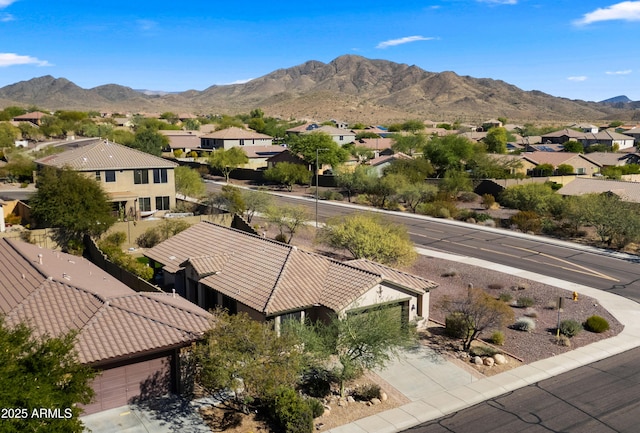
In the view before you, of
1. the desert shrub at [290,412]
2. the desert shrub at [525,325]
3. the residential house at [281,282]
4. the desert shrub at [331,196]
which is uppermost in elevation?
the residential house at [281,282]

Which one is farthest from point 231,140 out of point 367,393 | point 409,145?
point 367,393

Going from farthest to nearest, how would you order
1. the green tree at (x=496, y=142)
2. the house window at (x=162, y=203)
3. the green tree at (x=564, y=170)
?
the green tree at (x=496, y=142) → the green tree at (x=564, y=170) → the house window at (x=162, y=203)

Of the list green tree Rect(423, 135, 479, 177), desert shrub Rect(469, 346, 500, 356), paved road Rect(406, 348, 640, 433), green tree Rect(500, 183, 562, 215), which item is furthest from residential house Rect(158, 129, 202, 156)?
paved road Rect(406, 348, 640, 433)

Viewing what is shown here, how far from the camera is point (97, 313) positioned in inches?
794

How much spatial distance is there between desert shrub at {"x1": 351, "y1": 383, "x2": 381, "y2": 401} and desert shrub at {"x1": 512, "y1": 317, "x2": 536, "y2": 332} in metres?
10.2

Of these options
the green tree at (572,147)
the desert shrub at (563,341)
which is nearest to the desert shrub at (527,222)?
the desert shrub at (563,341)

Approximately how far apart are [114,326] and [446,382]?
12628 millimetres

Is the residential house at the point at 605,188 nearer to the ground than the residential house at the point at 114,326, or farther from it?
farther from it

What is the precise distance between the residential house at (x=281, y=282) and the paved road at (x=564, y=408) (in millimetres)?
5174

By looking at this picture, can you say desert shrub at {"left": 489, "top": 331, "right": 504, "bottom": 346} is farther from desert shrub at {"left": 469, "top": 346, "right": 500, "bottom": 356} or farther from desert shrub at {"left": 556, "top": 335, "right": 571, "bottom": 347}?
desert shrub at {"left": 556, "top": 335, "right": 571, "bottom": 347}

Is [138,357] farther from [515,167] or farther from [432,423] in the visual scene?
[515,167]

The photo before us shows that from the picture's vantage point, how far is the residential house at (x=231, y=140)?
106125mm

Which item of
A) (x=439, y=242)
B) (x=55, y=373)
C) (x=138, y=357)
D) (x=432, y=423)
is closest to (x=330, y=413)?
(x=432, y=423)

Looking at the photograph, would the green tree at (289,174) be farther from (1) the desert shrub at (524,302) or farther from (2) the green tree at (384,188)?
(1) the desert shrub at (524,302)
